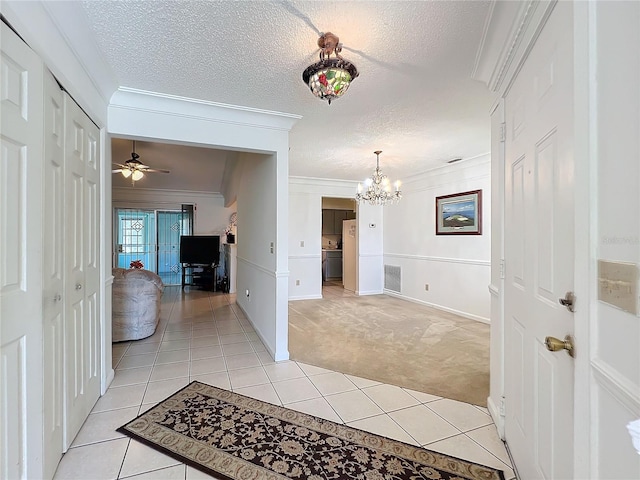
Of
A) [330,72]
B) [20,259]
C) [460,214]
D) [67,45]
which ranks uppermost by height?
[67,45]

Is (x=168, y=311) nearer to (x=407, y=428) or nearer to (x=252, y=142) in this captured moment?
(x=252, y=142)

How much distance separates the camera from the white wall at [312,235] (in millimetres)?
5840

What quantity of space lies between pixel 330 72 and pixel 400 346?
112 inches

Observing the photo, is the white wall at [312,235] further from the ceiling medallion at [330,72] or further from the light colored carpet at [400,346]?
the ceiling medallion at [330,72]

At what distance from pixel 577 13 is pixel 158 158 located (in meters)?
6.00

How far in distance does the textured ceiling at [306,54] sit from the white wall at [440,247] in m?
1.57

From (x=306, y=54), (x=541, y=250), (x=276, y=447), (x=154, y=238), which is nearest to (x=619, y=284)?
(x=541, y=250)

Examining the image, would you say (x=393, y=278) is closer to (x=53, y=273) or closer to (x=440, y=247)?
(x=440, y=247)

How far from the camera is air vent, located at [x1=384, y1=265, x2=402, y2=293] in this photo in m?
5.96

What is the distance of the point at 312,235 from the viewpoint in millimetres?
5984

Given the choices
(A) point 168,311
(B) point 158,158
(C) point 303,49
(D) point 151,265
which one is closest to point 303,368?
(C) point 303,49

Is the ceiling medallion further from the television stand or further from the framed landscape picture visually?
the television stand

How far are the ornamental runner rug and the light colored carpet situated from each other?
0.79m

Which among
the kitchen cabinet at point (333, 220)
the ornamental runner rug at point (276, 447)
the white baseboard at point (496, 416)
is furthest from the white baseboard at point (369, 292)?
the ornamental runner rug at point (276, 447)
